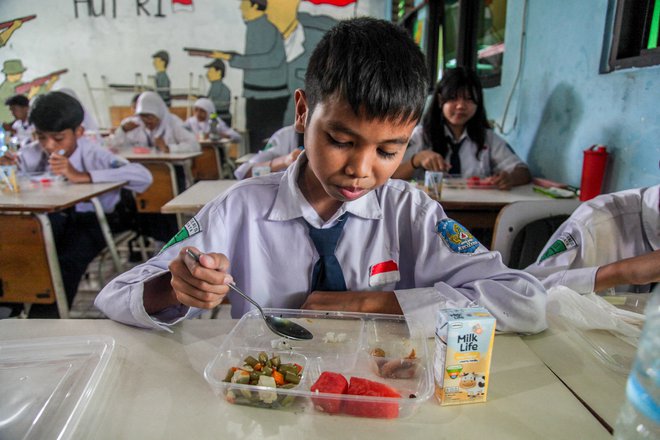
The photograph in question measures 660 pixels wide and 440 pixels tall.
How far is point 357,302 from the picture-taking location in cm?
92

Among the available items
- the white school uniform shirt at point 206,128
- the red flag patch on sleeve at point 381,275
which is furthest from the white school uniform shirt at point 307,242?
the white school uniform shirt at point 206,128

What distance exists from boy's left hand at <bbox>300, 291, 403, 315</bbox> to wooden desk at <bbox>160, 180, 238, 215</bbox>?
1.04 m

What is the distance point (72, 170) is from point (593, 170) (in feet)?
9.46

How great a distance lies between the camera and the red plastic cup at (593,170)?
194 centimetres

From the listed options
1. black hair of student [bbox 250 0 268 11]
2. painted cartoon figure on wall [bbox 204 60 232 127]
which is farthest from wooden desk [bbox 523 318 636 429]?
black hair of student [bbox 250 0 268 11]

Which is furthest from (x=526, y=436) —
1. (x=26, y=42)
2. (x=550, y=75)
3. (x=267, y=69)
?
(x=26, y=42)

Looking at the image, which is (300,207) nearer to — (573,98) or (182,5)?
(573,98)

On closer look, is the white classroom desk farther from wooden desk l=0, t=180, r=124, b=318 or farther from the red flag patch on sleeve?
wooden desk l=0, t=180, r=124, b=318

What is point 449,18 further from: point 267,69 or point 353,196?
point 353,196

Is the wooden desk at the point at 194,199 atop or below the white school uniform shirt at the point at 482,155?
below

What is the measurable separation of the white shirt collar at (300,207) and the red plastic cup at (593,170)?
4.61 feet

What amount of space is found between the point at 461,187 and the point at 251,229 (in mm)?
1767

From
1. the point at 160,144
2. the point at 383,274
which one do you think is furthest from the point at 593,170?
the point at 160,144

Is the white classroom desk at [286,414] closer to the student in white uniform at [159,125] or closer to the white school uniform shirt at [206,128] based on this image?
the student in white uniform at [159,125]
